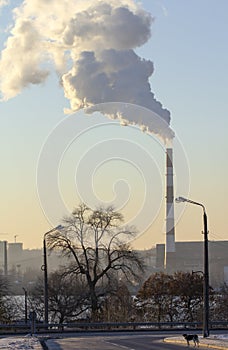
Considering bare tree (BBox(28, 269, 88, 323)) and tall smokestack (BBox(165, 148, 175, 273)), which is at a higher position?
tall smokestack (BBox(165, 148, 175, 273))

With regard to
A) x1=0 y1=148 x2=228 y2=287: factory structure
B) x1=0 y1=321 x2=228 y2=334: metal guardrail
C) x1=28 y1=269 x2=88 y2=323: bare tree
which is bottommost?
x1=0 y1=321 x2=228 y2=334: metal guardrail

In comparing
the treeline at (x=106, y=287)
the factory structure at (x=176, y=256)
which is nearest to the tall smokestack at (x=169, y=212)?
the factory structure at (x=176, y=256)

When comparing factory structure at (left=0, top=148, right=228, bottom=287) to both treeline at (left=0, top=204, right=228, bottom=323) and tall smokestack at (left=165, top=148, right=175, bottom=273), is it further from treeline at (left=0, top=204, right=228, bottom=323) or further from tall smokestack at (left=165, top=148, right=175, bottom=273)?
treeline at (left=0, top=204, right=228, bottom=323)

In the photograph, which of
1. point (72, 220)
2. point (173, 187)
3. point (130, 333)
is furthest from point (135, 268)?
point (173, 187)

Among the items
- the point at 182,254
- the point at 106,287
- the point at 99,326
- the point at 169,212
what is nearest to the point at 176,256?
the point at 182,254

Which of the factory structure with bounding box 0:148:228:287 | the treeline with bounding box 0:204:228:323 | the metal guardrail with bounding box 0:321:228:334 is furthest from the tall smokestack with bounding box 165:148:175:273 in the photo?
the metal guardrail with bounding box 0:321:228:334

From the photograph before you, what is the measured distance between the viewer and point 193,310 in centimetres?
5597

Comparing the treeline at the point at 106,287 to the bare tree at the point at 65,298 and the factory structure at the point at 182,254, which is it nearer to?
the bare tree at the point at 65,298

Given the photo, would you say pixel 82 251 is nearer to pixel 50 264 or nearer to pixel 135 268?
pixel 135 268

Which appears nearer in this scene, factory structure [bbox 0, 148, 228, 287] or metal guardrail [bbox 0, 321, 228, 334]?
metal guardrail [bbox 0, 321, 228, 334]

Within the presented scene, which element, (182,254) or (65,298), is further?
(182,254)

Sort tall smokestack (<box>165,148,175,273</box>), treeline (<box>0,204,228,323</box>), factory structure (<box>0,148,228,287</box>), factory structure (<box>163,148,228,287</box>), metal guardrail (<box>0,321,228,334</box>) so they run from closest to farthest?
metal guardrail (<box>0,321,228,334</box>), treeline (<box>0,204,228,323</box>), tall smokestack (<box>165,148,175,273</box>), factory structure (<box>163,148,228,287</box>), factory structure (<box>0,148,228,287</box>)

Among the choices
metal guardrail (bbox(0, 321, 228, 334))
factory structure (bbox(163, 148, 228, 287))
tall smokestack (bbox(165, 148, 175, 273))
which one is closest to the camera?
metal guardrail (bbox(0, 321, 228, 334))

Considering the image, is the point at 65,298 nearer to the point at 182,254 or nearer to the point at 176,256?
the point at 176,256
